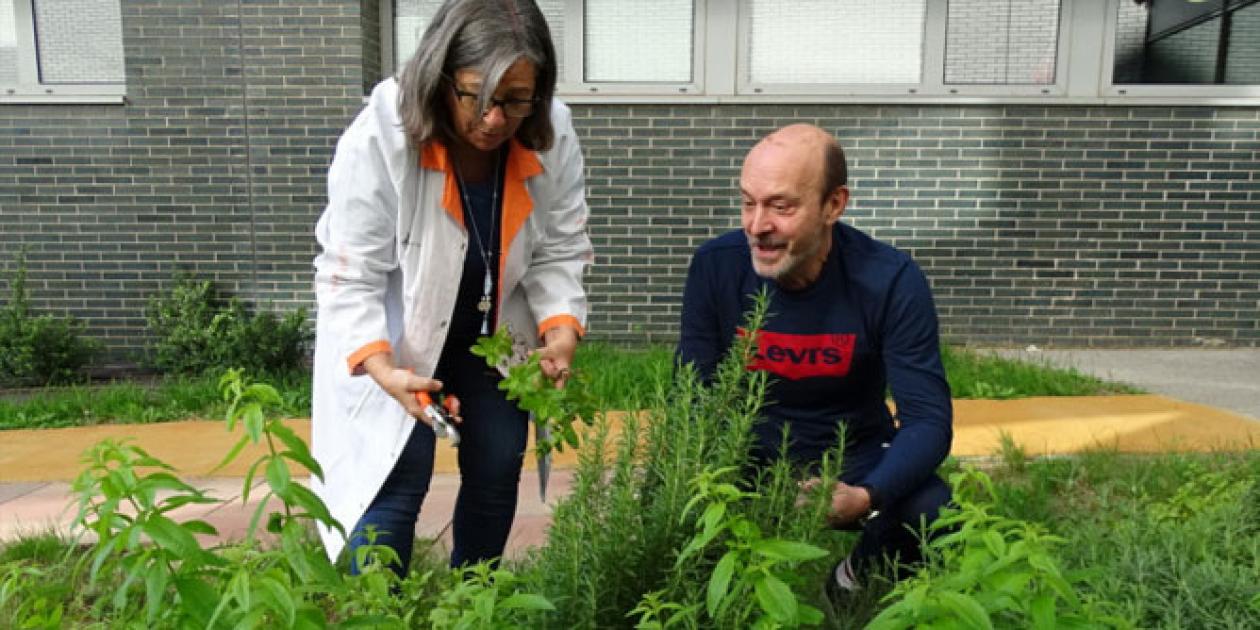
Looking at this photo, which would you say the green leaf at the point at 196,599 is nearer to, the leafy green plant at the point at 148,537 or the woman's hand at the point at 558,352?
the leafy green plant at the point at 148,537

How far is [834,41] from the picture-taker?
23.1 ft

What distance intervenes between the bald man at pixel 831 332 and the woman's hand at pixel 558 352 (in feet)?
1.02

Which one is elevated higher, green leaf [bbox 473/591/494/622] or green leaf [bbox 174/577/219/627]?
green leaf [bbox 174/577/219/627]

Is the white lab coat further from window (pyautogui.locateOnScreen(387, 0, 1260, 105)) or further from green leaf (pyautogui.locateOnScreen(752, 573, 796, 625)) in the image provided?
window (pyautogui.locateOnScreen(387, 0, 1260, 105))

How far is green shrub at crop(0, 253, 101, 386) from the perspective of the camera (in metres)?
6.29

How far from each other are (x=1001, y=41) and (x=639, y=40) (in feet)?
8.89

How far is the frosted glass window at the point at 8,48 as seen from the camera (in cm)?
715

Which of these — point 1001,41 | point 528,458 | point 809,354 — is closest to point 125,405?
point 528,458

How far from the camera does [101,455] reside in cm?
116

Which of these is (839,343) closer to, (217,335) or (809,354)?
(809,354)

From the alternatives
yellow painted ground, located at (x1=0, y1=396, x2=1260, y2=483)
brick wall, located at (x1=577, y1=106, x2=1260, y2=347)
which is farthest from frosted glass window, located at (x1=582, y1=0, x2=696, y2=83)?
yellow painted ground, located at (x1=0, y1=396, x2=1260, y2=483)

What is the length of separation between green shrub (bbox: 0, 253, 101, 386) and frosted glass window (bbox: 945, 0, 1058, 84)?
21.9 feet

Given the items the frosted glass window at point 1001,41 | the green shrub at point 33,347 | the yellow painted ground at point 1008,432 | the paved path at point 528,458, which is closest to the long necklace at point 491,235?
the paved path at point 528,458

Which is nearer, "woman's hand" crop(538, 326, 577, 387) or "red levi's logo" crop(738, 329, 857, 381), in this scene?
"woman's hand" crop(538, 326, 577, 387)
